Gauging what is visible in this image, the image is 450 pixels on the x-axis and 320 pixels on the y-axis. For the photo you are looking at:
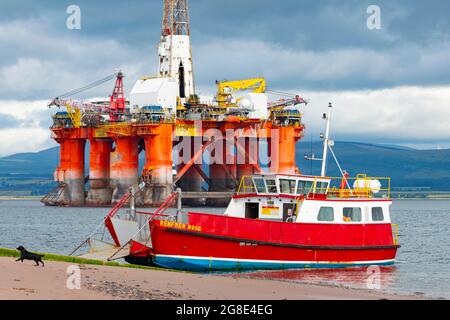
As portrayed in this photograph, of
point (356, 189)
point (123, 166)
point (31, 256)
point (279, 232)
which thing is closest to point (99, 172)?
point (123, 166)

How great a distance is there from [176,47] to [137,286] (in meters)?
84.7

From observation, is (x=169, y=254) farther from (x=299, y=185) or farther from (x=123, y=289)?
(x=123, y=289)

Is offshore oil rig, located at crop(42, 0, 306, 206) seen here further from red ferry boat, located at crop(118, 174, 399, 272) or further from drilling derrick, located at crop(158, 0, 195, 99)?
red ferry boat, located at crop(118, 174, 399, 272)

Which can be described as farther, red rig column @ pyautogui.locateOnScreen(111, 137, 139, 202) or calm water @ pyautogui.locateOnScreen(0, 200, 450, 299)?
red rig column @ pyautogui.locateOnScreen(111, 137, 139, 202)

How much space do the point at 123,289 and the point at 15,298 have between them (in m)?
4.11

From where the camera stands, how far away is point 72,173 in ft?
374

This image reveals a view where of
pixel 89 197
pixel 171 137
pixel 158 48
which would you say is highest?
pixel 158 48

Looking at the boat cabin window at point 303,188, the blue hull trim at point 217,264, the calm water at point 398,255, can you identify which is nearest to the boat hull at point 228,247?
the blue hull trim at point 217,264

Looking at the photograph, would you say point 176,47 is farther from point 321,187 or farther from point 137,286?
point 137,286

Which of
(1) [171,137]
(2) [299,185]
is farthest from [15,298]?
(1) [171,137]

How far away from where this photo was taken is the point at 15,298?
70.4ft

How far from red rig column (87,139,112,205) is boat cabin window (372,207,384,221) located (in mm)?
72911

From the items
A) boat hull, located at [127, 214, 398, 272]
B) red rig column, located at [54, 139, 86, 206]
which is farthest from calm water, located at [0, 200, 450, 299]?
red rig column, located at [54, 139, 86, 206]

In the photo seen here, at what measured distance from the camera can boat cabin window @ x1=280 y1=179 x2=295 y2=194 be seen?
127ft
